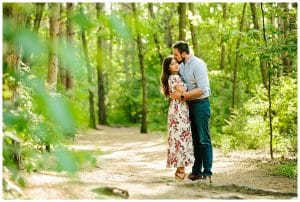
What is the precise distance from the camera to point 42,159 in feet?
9.04

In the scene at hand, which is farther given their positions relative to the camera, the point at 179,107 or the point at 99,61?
the point at 179,107

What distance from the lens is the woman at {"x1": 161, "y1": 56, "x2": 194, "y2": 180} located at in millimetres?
6781

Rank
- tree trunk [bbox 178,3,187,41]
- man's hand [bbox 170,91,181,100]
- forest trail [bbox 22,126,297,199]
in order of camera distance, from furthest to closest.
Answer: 1. tree trunk [bbox 178,3,187,41]
2. man's hand [bbox 170,91,181,100]
3. forest trail [bbox 22,126,297,199]

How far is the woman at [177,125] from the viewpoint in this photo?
6781 mm

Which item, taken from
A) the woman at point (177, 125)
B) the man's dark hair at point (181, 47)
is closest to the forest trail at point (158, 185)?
the woman at point (177, 125)

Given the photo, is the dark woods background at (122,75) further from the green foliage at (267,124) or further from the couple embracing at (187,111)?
the couple embracing at (187,111)

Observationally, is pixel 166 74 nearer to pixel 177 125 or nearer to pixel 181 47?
pixel 181 47

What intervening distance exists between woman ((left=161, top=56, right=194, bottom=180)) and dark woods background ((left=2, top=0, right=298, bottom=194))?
4.30 feet

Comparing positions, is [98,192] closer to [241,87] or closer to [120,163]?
[120,163]

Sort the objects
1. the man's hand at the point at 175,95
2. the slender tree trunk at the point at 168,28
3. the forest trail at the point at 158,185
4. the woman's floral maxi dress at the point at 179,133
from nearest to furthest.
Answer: the forest trail at the point at 158,185, the man's hand at the point at 175,95, the woman's floral maxi dress at the point at 179,133, the slender tree trunk at the point at 168,28

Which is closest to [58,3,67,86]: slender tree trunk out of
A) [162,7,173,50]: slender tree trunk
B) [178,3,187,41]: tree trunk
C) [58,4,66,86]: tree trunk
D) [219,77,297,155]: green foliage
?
[58,4,66,86]: tree trunk

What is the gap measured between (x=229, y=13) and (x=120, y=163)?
15.6 m

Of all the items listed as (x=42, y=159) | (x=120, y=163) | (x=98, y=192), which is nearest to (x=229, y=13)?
(x=120, y=163)

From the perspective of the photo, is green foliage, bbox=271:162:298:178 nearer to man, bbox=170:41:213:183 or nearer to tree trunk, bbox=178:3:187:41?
man, bbox=170:41:213:183
